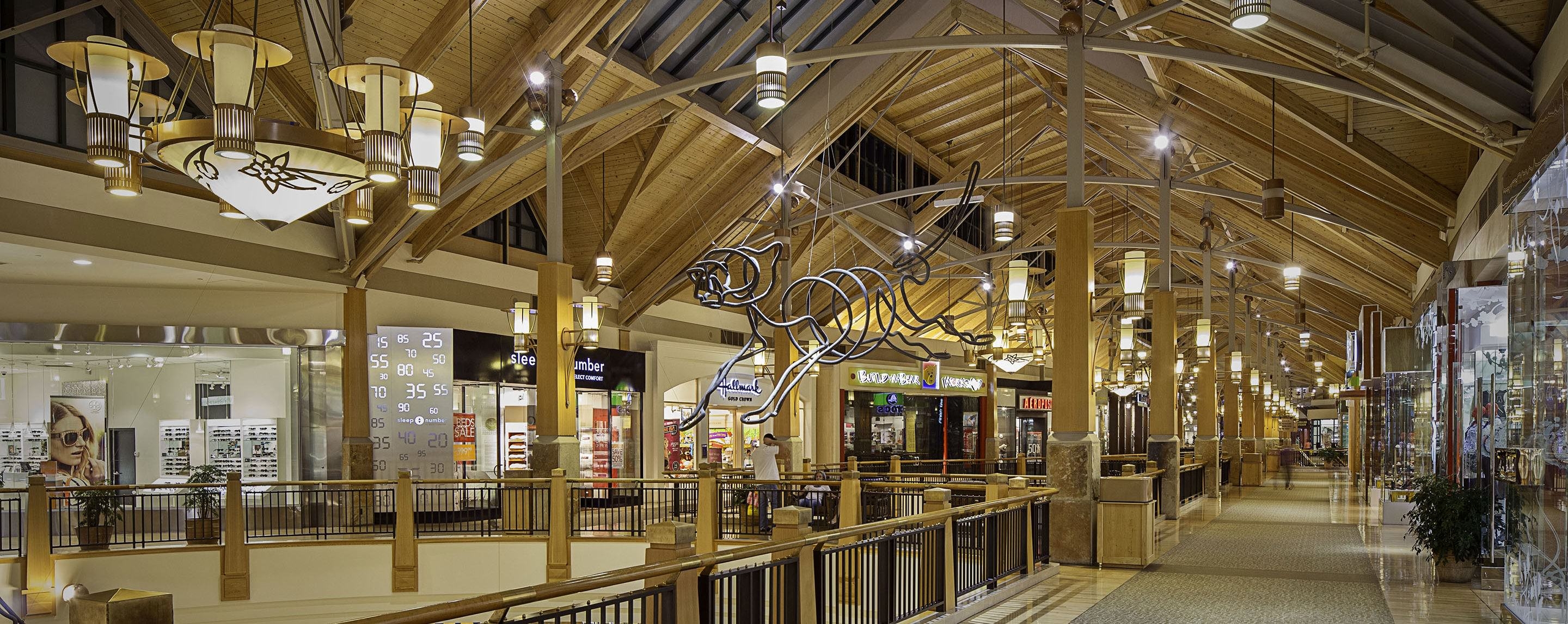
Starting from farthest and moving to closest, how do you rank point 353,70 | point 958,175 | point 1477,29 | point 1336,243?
1. point 958,175
2. point 1336,243
3. point 1477,29
4. point 353,70

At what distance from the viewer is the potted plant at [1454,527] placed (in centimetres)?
989

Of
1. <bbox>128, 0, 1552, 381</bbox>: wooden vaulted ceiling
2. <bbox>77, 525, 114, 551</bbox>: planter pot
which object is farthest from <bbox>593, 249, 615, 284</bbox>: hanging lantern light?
<bbox>77, 525, 114, 551</bbox>: planter pot

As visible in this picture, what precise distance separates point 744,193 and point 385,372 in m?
6.78

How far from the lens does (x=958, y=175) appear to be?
20078mm

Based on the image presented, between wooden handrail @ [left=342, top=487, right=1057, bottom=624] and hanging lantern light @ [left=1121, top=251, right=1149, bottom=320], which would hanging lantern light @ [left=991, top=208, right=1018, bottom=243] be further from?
wooden handrail @ [left=342, top=487, right=1057, bottom=624]

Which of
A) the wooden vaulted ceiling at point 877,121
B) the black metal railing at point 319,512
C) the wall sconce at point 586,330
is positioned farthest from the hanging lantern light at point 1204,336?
the black metal railing at point 319,512

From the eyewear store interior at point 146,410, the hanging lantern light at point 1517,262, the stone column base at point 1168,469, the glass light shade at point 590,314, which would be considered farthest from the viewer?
the stone column base at point 1168,469

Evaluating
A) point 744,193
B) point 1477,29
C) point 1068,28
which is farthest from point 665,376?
point 1477,29

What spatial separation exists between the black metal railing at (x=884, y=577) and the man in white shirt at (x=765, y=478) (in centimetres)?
406

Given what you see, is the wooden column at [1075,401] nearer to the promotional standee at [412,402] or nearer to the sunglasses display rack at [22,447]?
the promotional standee at [412,402]

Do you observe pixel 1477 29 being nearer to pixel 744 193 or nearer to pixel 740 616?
pixel 740 616

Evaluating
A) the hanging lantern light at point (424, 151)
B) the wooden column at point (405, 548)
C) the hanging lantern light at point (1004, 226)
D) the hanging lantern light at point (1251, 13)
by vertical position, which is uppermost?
the hanging lantern light at point (1251, 13)

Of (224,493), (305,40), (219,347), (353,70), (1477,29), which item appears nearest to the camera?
(353,70)

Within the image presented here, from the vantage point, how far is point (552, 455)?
13148mm
